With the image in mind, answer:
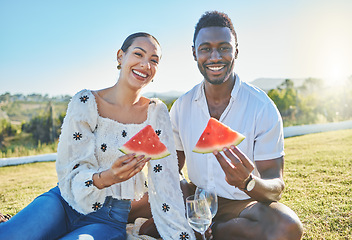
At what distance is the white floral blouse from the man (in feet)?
1.40

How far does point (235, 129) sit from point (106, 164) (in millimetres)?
1555

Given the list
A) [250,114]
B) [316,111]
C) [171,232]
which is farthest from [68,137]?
[316,111]

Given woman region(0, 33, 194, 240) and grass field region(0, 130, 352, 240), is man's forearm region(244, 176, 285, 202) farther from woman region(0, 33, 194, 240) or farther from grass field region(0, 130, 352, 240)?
grass field region(0, 130, 352, 240)

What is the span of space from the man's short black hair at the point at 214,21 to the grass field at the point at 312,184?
2804 mm

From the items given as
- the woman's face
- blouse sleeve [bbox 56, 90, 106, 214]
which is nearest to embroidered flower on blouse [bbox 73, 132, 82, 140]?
blouse sleeve [bbox 56, 90, 106, 214]

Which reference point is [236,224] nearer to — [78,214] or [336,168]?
[78,214]

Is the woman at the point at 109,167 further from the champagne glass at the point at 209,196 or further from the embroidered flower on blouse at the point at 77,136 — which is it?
the champagne glass at the point at 209,196

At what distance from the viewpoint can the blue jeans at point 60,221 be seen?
2699 millimetres

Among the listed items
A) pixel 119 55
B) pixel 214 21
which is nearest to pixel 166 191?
pixel 119 55

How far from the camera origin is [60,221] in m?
3.01

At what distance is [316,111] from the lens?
815 inches

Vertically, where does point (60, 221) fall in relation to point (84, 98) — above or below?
below

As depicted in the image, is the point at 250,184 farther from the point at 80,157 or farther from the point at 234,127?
the point at 80,157

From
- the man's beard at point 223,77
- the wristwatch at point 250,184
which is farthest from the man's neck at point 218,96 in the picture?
the wristwatch at point 250,184
